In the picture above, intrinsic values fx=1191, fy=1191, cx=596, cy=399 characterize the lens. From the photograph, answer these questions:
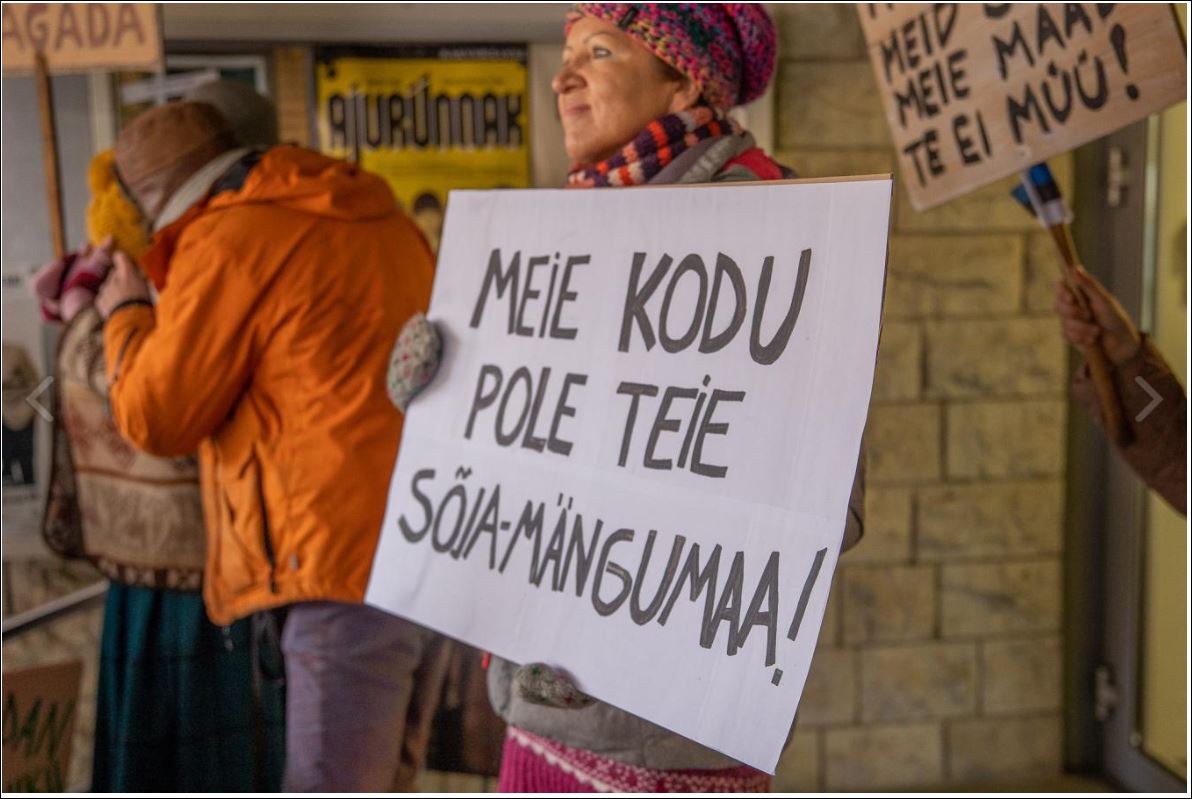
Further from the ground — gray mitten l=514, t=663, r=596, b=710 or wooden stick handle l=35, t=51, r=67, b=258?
wooden stick handle l=35, t=51, r=67, b=258

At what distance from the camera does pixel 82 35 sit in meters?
2.44

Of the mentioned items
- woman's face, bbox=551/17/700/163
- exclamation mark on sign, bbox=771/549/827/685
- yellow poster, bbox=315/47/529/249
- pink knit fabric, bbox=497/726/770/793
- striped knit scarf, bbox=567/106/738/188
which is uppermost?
yellow poster, bbox=315/47/529/249

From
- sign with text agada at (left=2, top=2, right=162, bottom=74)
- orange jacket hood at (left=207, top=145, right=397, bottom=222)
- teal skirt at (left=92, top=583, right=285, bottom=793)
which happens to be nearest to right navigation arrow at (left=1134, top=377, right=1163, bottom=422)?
orange jacket hood at (left=207, top=145, right=397, bottom=222)

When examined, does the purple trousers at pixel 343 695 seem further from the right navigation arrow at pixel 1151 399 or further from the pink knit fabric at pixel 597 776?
the right navigation arrow at pixel 1151 399

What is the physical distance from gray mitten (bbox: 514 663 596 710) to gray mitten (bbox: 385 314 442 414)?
435 mm

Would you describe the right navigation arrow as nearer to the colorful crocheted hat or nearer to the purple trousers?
the colorful crocheted hat

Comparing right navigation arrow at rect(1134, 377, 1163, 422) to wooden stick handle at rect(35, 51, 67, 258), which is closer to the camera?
right navigation arrow at rect(1134, 377, 1163, 422)

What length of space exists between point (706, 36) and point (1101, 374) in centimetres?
87

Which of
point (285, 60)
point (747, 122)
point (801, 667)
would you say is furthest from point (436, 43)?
point (801, 667)

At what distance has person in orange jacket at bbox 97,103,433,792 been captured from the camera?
2061 mm

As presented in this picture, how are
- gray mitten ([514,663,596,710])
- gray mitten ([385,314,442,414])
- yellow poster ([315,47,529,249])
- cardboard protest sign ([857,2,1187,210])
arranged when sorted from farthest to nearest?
yellow poster ([315,47,529,249])
cardboard protest sign ([857,2,1187,210])
gray mitten ([385,314,442,414])
gray mitten ([514,663,596,710])

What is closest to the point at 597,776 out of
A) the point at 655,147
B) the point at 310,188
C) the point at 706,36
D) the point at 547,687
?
the point at 547,687

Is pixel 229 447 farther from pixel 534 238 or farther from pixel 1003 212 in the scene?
pixel 1003 212

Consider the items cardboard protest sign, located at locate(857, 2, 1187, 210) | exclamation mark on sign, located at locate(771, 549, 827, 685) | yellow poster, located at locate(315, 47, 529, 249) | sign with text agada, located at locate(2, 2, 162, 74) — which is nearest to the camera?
exclamation mark on sign, located at locate(771, 549, 827, 685)
